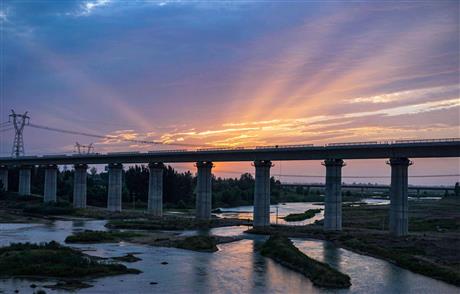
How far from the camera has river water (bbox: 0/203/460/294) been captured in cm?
3609

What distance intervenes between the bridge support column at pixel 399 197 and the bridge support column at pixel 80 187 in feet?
254

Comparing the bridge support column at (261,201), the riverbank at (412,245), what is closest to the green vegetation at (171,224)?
the bridge support column at (261,201)

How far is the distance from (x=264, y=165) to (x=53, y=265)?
50876 millimetres

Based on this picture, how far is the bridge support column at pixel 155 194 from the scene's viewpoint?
105m

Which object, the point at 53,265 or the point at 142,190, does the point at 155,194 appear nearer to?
the point at 142,190

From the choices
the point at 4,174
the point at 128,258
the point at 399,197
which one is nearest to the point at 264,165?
the point at 399,197

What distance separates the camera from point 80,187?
399 feet

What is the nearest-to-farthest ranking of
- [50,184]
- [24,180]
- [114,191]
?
[114,191] < [50,184] < [24,180]

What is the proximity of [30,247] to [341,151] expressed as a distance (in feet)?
152

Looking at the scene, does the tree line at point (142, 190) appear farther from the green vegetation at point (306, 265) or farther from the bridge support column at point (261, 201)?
the green vegetation at point (306, 265)

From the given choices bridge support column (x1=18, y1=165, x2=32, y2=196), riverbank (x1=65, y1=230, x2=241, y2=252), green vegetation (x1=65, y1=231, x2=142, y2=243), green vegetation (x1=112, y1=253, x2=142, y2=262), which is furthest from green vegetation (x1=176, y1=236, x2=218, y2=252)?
bridge support column (x1=18, y1=165, x2=32, y2=196)

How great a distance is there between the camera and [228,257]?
167ft

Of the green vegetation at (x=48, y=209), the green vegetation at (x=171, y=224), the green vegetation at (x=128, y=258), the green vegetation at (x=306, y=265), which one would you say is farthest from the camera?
the green vegetation at (x=48, y=209)

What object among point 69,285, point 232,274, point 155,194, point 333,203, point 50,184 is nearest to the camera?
point 69,285
